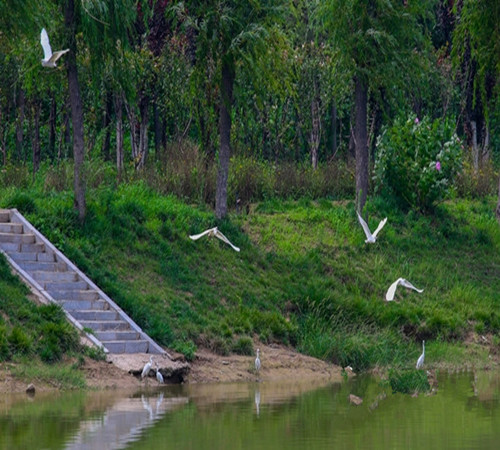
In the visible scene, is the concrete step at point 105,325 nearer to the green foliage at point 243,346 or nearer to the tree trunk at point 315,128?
the green foliage at point 243,346

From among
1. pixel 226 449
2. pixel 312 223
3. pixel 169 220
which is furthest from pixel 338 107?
pixel 226 449

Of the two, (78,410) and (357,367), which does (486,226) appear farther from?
(78,410)

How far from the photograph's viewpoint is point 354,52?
2869 cm

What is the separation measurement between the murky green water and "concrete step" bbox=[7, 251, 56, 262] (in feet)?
14.2

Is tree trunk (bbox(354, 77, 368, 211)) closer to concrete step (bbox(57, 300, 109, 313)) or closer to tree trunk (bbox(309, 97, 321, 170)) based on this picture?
tree trunk (bbox(309, 97, 321, 170))

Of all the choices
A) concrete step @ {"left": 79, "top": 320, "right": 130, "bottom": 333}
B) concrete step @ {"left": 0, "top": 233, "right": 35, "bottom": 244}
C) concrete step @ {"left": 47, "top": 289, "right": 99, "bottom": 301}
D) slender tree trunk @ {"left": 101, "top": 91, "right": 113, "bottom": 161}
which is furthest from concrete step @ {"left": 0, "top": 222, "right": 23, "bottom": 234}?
slender tree trunk @ {"left": 101, "top": 91, "right": 113, "bottom": 161}

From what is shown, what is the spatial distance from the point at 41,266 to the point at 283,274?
637cm

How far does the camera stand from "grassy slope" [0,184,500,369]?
2223cm

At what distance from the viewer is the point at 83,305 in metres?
20.6

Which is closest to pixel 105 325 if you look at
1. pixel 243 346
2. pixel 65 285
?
pixel 65 285

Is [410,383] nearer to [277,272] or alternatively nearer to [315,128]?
[277,272]

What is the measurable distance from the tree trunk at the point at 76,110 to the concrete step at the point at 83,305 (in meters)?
3.19

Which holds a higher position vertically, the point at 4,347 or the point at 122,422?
the point at 122,422

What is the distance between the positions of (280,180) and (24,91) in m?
10.0
